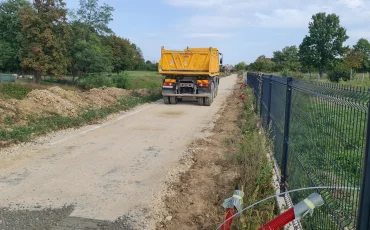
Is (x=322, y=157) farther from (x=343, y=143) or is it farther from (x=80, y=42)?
(x=80, y=42)

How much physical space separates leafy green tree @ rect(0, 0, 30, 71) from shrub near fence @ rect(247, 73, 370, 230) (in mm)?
54593

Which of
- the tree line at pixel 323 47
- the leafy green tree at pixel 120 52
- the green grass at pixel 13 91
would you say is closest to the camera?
the green grass at pixel 13 91

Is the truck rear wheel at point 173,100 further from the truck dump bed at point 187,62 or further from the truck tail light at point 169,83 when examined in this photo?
the truck dump bed at point 187,62

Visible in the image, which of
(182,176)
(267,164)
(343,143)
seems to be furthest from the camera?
(182,176)

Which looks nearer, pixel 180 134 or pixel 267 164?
pixel 267 164

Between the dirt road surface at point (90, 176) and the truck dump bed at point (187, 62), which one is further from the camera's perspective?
the truck dump bed at point (187, 62)

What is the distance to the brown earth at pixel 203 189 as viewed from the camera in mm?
4430

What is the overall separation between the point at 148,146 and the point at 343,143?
238 inches

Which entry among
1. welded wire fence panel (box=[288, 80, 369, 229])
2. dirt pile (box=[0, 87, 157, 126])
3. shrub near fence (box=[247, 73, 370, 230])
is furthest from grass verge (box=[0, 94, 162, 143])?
welded wire fence panel (box=[288, 80, 369, 229])

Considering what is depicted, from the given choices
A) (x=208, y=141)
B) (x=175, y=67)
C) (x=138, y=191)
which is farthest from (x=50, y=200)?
(x=175, y=67)

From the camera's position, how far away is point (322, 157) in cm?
344

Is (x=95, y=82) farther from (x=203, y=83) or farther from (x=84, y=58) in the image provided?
(x=203, y=83)

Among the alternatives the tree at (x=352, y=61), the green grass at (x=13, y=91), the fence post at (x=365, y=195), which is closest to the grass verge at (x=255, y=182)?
the fence post at (x=365, y=195)

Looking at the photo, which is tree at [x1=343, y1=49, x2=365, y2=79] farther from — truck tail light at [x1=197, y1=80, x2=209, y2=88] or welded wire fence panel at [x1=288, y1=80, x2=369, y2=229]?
welded wire fence panel at [x1=288, y1=80, x2=369, y2=229]
